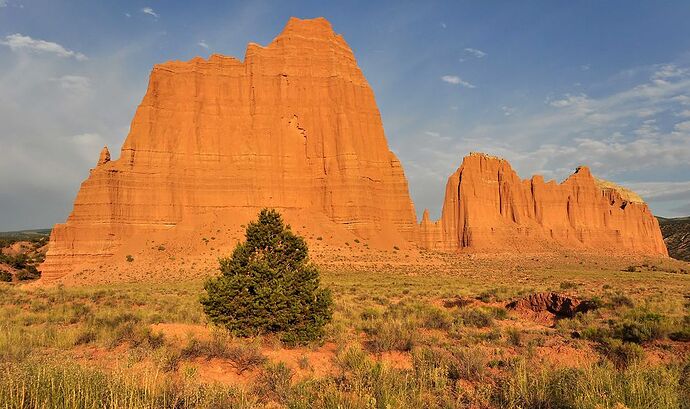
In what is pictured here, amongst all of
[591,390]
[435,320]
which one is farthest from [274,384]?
[435,320]

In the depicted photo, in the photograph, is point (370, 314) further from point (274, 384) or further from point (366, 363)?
point (274, 384)

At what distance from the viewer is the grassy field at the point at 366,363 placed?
17.9 ft

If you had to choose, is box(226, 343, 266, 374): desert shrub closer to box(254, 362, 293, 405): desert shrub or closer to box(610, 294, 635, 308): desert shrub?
box(254, 362, 293, 405): desert shrub

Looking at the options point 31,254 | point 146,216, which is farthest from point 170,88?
point 31,254

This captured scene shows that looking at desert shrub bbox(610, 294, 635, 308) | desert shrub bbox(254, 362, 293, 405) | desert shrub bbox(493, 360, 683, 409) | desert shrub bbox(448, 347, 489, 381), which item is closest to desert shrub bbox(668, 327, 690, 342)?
desert shrub bbox(493, 360, 683, 409)

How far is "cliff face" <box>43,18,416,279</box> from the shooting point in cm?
4984

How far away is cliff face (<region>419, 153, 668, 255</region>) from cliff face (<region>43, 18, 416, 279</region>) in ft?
83.8

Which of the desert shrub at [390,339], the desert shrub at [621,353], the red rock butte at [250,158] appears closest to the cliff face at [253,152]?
the red rock butte at [250,158]

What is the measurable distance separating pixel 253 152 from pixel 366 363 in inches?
2049

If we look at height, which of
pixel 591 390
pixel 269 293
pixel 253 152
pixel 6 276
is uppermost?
pixel 253 152

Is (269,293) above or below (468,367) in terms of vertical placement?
above

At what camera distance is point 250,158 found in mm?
57375

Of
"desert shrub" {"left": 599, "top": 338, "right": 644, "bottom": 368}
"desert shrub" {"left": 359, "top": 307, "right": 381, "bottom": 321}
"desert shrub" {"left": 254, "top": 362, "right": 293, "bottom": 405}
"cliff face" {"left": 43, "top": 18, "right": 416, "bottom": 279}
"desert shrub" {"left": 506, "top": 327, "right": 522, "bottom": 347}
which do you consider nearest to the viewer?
"desert shrub" {"left": 254, "top": 362, "right": 293, "bottom": 405}

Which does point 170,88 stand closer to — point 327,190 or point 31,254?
point 327,190
